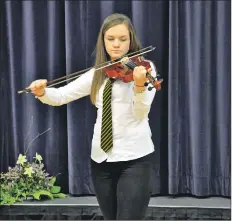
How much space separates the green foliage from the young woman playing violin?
2.99 feet

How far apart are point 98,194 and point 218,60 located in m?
1.23

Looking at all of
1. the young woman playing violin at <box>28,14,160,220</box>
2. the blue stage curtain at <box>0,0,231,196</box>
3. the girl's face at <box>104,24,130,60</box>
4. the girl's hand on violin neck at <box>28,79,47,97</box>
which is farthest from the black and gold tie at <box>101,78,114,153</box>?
the blue stage curtain at <box>0,0,231,196</box>

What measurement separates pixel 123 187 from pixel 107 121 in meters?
0.26

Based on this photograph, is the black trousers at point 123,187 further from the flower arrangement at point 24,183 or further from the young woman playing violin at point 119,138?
the flower arrangement at point 24,183

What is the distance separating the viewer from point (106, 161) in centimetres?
167

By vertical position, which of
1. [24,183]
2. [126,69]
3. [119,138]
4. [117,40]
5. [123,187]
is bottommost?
[24,183]

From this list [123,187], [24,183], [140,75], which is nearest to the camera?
[140,75]

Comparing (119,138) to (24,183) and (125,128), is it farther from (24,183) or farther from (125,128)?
(24,183)

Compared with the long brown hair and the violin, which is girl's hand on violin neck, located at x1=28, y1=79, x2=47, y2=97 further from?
the long brown hair

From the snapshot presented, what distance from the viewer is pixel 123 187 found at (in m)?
1.62

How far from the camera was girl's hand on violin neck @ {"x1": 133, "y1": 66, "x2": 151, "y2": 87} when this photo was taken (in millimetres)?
1507

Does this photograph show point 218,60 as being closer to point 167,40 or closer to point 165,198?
point 167,40

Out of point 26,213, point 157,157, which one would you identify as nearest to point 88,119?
point 157,157

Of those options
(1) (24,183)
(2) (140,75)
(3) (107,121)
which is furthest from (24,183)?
(2) (140,75)
